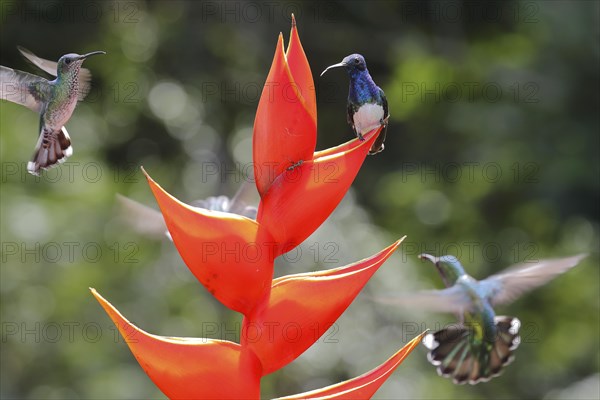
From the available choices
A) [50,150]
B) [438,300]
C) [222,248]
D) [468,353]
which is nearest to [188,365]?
[222,248]

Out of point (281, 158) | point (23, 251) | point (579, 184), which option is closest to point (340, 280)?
point (281, 158)

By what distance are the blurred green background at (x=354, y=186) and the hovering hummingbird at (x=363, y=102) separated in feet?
8.71

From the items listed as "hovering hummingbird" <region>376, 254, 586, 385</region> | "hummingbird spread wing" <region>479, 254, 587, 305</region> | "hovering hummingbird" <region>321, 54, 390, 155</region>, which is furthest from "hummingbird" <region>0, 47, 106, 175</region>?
"hummingbird spread wing" <region>479, 254, 587, 305</region>

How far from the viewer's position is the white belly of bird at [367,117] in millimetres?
1353

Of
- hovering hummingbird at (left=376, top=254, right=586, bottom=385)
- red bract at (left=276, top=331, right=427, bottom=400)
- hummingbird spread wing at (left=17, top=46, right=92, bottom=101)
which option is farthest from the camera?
hovering hummingbird at (left=376, top=254, right=586, bottom=385)

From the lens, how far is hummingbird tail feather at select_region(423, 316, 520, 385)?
1.84 meters

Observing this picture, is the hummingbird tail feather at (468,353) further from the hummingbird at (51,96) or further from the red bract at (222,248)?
the hummingbird at (51,96)

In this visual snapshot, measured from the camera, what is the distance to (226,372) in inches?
47.6

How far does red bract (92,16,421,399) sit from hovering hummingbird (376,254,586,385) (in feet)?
1.86

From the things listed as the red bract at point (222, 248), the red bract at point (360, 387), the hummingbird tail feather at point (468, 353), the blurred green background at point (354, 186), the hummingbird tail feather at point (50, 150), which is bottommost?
the blurred green background at point (354, 186)

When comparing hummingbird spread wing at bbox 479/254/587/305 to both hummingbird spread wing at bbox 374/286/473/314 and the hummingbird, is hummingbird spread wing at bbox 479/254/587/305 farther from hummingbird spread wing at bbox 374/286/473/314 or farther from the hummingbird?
the hummingbird

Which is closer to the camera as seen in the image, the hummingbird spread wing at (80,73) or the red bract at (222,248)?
the red bract at (222,248)

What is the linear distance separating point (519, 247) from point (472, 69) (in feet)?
3.54

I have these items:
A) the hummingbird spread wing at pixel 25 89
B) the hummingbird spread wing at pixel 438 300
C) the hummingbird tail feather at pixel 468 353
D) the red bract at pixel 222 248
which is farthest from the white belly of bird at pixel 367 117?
the hummingbird tail feather at pixel 468 353
